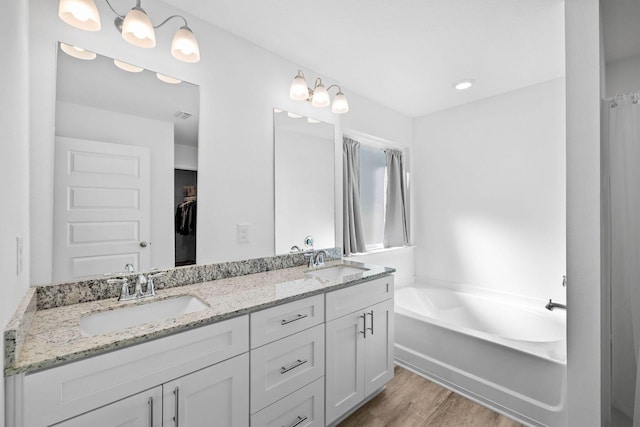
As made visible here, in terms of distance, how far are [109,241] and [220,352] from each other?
0.79 meters

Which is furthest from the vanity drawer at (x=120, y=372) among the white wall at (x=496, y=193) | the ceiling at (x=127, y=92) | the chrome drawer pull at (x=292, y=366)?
the white wall at (x=496, y=193)

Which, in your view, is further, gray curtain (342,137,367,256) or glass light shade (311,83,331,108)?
gray curtain (342,137,367,256)

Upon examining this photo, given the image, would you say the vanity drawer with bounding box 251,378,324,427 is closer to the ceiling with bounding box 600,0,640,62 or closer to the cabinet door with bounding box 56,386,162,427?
the cabinet door with bounding box 56,386,162,427

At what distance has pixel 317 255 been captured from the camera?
2207mm

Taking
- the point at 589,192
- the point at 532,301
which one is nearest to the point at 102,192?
the point at 589,192

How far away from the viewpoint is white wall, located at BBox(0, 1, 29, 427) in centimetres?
79

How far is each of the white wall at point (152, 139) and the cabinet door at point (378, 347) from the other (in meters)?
1.28

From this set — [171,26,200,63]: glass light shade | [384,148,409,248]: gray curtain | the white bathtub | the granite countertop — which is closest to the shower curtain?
the white bathtub

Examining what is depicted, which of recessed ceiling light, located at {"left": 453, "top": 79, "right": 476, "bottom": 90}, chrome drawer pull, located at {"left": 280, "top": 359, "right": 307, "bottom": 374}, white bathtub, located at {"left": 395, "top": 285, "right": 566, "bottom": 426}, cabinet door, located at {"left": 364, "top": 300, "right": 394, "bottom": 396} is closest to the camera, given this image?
chrome drawer pull, located at {"left": 280, "top": 359, "right": 307, "bottom": 374}

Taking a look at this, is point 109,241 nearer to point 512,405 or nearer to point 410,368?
point 410,368

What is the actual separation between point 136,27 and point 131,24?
0.02m

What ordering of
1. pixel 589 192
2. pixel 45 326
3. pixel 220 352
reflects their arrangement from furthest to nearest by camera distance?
pixel 589 192 < pixel 220 352 < pixel 45 326

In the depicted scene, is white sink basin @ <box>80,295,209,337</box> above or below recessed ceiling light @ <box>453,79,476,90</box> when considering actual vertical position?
below

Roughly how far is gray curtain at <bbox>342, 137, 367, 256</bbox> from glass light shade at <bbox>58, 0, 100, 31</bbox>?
1883mm
